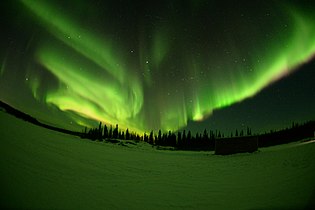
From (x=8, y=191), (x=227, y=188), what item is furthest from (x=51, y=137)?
(x=227, y=188)

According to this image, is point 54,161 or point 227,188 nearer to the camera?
point 54,161

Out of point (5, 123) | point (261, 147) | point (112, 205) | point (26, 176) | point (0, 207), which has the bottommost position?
point (112, 205)

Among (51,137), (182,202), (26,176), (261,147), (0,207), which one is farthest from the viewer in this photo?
(261,147)

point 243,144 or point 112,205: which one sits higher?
point 243,144

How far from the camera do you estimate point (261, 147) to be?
16.5 meters

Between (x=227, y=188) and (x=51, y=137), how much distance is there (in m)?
6.18

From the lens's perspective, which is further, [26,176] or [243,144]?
[243,144]

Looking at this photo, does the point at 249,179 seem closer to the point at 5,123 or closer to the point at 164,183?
the point at 164,183

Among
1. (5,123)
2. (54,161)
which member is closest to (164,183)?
(54,161)

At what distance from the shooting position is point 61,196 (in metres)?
3.63

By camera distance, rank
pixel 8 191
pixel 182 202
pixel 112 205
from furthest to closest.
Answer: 1. pixel 182 202
2. pixel 112 205
3. pixel 8 191

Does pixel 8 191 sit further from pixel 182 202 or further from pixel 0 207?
pixel 182 202

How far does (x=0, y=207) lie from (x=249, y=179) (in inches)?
269

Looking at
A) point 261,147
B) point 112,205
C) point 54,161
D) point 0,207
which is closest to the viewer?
point 0,207
